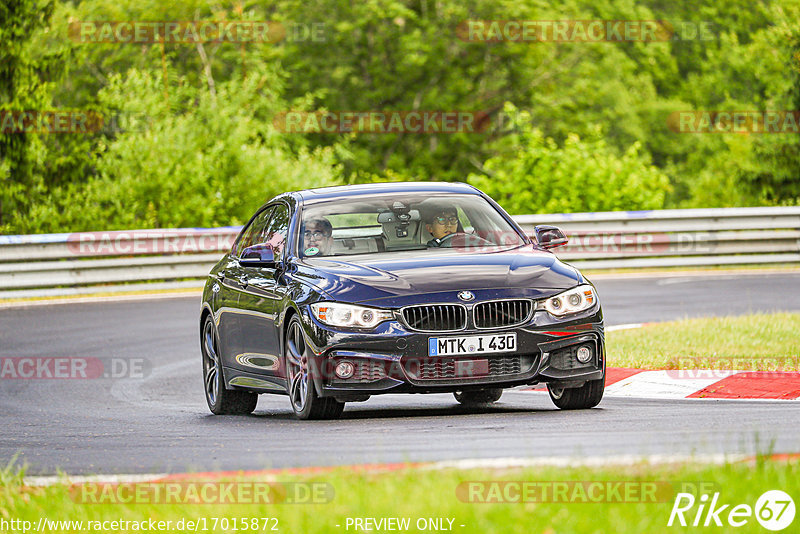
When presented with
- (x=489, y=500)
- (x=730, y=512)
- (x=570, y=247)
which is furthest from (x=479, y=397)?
(x=570, y=247)

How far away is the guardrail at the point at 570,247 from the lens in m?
21.7

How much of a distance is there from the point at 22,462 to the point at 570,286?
3533mm

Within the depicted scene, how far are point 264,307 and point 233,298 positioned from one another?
81 centimetres

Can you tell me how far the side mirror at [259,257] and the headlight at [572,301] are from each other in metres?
2.06

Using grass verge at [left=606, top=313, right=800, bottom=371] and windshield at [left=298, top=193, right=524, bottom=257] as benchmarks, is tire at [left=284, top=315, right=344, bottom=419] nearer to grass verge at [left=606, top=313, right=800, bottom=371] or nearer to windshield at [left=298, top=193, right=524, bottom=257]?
windshield at [left=298, top=193, right=524, bottom=257]

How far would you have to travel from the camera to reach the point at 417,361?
8945 mm

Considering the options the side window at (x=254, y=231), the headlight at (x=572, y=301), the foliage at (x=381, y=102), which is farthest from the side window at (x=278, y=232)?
the foliage at (x=381, y=102)

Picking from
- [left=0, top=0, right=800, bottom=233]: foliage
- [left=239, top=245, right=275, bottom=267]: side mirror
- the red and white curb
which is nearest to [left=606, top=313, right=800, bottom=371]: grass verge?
the red and white curb

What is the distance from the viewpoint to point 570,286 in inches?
368

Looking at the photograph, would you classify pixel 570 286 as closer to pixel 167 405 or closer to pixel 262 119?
pixel 167 405

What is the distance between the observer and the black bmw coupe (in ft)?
29.5

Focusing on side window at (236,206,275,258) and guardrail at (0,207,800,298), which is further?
guardrail at (0,207,800,298)

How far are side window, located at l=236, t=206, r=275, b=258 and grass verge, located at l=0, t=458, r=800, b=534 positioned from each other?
506cm

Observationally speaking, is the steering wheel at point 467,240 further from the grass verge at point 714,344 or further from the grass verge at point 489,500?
the grass verge at point 489,500
